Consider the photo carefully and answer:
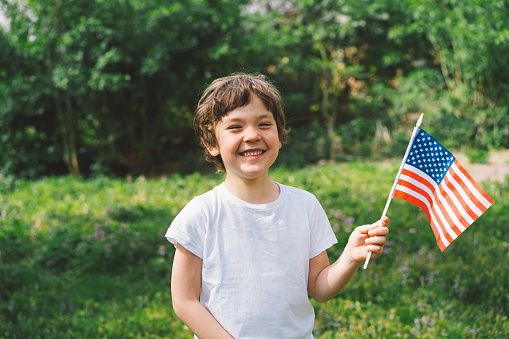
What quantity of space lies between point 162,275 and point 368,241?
116 inches

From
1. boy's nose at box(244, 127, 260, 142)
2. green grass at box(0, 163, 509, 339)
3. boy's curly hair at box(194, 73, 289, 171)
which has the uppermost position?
boy's curly hair at box(194, 73, 289, 171)

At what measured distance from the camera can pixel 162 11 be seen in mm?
8531

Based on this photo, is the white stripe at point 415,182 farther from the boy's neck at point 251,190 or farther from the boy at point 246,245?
the boy's neck at point 251,190

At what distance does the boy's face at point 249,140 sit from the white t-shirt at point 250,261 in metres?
0.13

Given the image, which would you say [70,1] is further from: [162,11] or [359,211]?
[359,211]

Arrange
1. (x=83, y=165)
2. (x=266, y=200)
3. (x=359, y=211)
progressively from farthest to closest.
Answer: (x=83, y=165)
(x=359, y=211)
(x=266, y=200)

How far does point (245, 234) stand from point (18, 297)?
2.85m

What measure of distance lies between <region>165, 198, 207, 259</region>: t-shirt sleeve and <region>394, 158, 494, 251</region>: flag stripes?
765 millimetres

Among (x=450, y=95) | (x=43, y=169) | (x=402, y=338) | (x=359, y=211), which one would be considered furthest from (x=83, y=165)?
(x=402, y=338)

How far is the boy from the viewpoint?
1555 millimetres

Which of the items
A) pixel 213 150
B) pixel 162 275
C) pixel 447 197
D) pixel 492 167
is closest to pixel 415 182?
pixel 447 197

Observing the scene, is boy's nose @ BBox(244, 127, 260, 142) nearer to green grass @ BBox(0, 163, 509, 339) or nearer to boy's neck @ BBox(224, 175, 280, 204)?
boy's neck @ BBox(224, 175, 280, 204)

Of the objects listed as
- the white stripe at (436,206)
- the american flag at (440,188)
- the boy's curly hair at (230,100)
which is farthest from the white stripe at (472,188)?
the boy's curly hair at (230,100)

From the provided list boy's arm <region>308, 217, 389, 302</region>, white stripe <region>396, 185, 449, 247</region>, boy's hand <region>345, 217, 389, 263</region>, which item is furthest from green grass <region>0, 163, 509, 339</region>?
boy's hand <region>345, 217, 389, 263</region>
